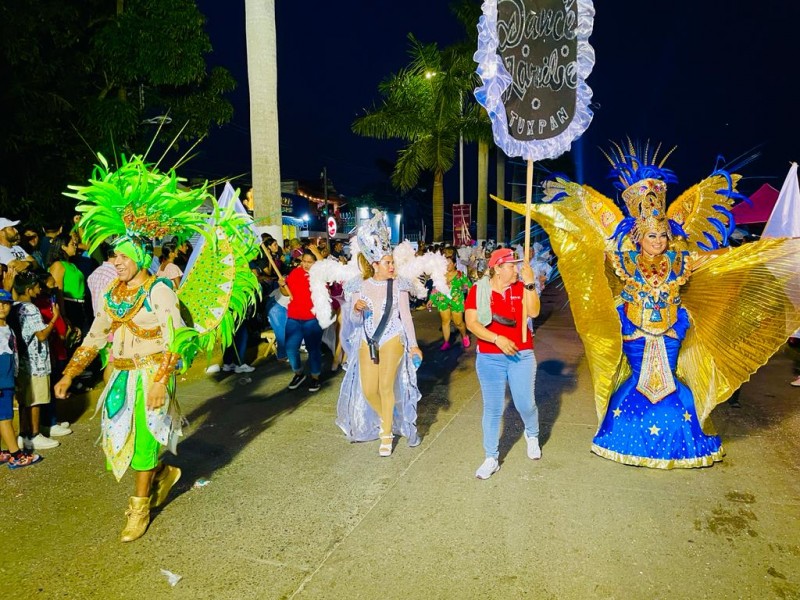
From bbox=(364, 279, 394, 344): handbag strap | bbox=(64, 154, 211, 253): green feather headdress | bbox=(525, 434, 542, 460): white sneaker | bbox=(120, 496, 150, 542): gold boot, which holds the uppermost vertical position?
bbox=(64, 154, 211, 253): green feather headdress

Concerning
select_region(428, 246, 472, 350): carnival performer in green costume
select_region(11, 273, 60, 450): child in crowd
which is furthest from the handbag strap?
select_region(428, 246, 472, 350): carnival performer in green costume

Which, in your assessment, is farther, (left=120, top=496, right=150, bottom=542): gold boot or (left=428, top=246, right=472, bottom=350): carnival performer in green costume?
(left=428, top=246, right=472, bottom=350): carnival performer in green costume

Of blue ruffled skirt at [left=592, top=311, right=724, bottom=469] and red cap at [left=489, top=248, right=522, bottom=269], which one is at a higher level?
red cap at [left=489, top=248, right=522, bottom=269]

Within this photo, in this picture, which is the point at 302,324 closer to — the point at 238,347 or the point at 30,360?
the point at 238,347

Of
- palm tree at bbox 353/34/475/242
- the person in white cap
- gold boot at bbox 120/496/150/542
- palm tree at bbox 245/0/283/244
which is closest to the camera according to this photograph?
gold boot at bbox 120/496/150/542

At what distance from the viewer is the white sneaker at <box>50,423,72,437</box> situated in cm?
555

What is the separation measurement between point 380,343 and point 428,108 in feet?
60.4

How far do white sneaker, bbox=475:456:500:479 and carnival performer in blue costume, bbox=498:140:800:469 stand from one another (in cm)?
97

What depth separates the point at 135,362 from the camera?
3779 mm

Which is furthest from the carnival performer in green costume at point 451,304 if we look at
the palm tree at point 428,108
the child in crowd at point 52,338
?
the palm tree at point 428,108

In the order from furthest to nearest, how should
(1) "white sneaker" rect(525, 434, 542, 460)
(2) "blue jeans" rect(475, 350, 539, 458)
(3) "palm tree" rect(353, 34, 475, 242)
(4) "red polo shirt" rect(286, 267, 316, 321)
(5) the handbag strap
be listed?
(3) "palm tree" rect(353, 34, 475, 242)
(4) "red polo shirt" rect(286, 267, 316, 321)
(5) the handbag strap
(1) "white sneaker" rect(525, 434, 542, 460)
(2) "blue jeans" rect(475, 350, 539, 458)

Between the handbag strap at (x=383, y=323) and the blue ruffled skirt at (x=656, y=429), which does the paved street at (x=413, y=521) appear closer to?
the blue ruffled skirt at (x=656, y=429)

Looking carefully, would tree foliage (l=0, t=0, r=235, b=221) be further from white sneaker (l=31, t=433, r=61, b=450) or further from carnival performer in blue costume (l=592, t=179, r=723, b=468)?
carnival performer in blue costume (l=592, t=179, r=723, b=468)

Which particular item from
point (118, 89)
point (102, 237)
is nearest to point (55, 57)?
point (118, 89)
